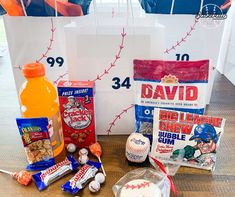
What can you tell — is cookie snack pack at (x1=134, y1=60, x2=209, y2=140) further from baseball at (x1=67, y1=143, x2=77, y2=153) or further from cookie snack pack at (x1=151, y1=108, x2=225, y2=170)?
baseball at (x1=67, y1=143, x2=77, y2=153)

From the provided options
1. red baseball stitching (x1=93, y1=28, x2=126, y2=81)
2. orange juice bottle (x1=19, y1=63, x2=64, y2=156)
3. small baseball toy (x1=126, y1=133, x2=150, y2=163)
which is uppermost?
red baseball stitching (x1=93, y1=28, x2=126, y2=81)

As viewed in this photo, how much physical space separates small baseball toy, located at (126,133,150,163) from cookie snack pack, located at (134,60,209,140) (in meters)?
0.07

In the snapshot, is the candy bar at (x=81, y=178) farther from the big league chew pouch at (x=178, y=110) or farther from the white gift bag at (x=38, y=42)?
the white gift bag at (x=38, y=42)

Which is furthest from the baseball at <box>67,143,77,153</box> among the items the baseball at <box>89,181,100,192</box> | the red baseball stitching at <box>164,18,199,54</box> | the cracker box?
the red baseball stitching at <box>164,18,199,54</box>

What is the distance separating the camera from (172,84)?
548 mm

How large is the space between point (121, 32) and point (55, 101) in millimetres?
232

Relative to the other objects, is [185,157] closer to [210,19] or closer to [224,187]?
[224,187]

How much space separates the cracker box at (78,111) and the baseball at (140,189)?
179 millimetres

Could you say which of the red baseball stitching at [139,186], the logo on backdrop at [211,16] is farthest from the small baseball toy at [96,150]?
the logo on backdrop at [211,16]

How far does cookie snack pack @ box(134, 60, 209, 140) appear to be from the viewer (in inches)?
21.2

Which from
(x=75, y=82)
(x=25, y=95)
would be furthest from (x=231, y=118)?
(x=25, y=95)

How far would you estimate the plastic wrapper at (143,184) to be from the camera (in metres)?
0.45

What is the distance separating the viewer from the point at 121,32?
21.2 inches

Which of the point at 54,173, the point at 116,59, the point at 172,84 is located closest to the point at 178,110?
the point at 172,84
